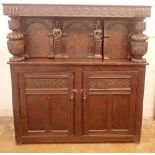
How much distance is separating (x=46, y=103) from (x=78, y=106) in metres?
0.31

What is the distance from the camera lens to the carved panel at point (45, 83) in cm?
240

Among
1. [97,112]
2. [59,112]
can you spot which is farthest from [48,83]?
[97,112]

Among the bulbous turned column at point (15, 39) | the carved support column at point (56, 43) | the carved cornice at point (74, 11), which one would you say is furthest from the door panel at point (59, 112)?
the carved cornice at point (74, 11)

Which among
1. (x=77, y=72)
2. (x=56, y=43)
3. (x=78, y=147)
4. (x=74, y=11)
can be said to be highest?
(x=74, y=11)

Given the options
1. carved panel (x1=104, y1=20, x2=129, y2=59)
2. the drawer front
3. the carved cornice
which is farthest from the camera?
carved panel (x1=104, y1=20, x2=129, y2=59)

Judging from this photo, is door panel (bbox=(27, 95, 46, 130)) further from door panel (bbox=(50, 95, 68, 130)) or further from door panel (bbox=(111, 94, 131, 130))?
door panel (bbox=(111, 94, 131, 130))

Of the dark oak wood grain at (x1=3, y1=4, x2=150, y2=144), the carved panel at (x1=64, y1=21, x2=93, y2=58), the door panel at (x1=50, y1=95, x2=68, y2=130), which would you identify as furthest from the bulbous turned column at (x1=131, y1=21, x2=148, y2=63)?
the door panel at (x1=50, y1=95, x2=68, y2=130)

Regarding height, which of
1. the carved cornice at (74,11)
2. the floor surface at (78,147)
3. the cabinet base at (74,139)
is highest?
the carved cornice at (74,11)

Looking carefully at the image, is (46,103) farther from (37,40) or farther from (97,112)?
(37,40)

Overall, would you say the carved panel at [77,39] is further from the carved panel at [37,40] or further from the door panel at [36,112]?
the door panel at [36,112]

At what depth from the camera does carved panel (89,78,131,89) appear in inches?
95.0

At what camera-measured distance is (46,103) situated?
8.10 ft

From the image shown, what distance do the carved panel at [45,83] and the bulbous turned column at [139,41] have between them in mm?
700

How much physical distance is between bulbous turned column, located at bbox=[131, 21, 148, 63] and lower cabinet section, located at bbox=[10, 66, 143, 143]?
184mm
